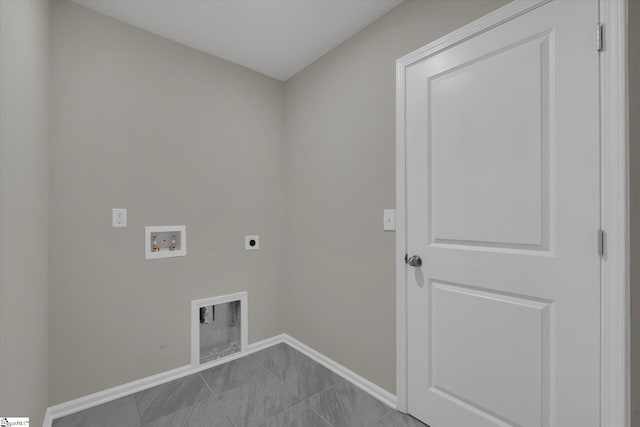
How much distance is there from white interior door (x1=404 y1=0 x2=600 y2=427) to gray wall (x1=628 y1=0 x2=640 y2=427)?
9cm

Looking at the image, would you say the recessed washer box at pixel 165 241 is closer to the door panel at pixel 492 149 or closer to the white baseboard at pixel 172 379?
the white baseboard at pixel 172 379

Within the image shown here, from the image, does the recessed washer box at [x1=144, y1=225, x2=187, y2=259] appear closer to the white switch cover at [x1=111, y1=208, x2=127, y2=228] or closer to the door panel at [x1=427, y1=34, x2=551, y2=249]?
the white switch cover at [x1=111, y1=208, x2=127, y2=228]

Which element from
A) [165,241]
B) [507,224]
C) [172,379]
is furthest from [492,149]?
[172,379]

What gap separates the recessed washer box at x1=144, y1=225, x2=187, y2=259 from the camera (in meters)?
2.01

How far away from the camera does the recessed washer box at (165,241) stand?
2.01 meters

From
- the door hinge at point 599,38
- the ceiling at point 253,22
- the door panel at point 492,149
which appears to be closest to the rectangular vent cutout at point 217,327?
the door panel at point 492,149

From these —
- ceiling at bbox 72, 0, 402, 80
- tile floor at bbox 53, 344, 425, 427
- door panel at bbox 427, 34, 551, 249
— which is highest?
ceiling at bbox 72, 0, 402, 80

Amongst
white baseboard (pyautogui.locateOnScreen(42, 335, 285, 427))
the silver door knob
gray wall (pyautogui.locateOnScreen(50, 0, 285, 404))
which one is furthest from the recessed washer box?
the silver door knob

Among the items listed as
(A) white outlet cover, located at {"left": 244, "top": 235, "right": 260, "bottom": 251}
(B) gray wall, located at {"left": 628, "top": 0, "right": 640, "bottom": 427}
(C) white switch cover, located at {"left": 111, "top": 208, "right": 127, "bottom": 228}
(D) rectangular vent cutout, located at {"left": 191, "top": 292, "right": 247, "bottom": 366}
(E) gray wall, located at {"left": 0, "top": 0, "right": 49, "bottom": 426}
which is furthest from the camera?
(A) white outlet cover, located at {"left": 244, "top": 235, "right": 260, "bottom": 251}

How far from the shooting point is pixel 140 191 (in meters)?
1.98

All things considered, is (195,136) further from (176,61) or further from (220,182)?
(176,61)

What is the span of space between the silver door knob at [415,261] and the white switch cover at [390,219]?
0.69 ft

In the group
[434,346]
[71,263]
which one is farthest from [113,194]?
[434,346]

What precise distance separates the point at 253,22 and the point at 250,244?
1646 millimetres
